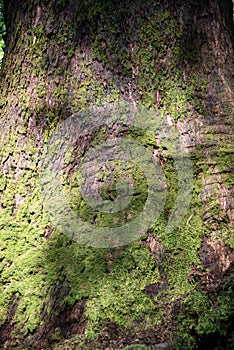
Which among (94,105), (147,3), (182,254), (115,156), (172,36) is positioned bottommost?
(182,254)

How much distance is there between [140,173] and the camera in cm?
192

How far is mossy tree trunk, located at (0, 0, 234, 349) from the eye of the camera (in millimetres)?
1757

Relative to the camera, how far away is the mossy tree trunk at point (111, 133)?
176 centimetres

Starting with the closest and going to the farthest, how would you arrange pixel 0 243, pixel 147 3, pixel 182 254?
pixel 182 254 → pixel 0 243 → pixel 147 3

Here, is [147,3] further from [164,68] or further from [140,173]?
[140,173]

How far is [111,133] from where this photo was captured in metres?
1.99

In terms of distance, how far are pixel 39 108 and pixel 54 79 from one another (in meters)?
0.17

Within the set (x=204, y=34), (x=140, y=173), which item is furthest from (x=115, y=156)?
(x=204, y=34)

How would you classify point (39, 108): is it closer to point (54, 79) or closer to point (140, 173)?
point (54, 79)

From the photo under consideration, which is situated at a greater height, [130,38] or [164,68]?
[130,38]

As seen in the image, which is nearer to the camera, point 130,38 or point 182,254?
point 182,254

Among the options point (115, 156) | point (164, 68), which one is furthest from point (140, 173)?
point (164, 68)

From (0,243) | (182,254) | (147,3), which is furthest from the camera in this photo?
(147,3)

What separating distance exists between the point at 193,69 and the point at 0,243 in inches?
51.9
